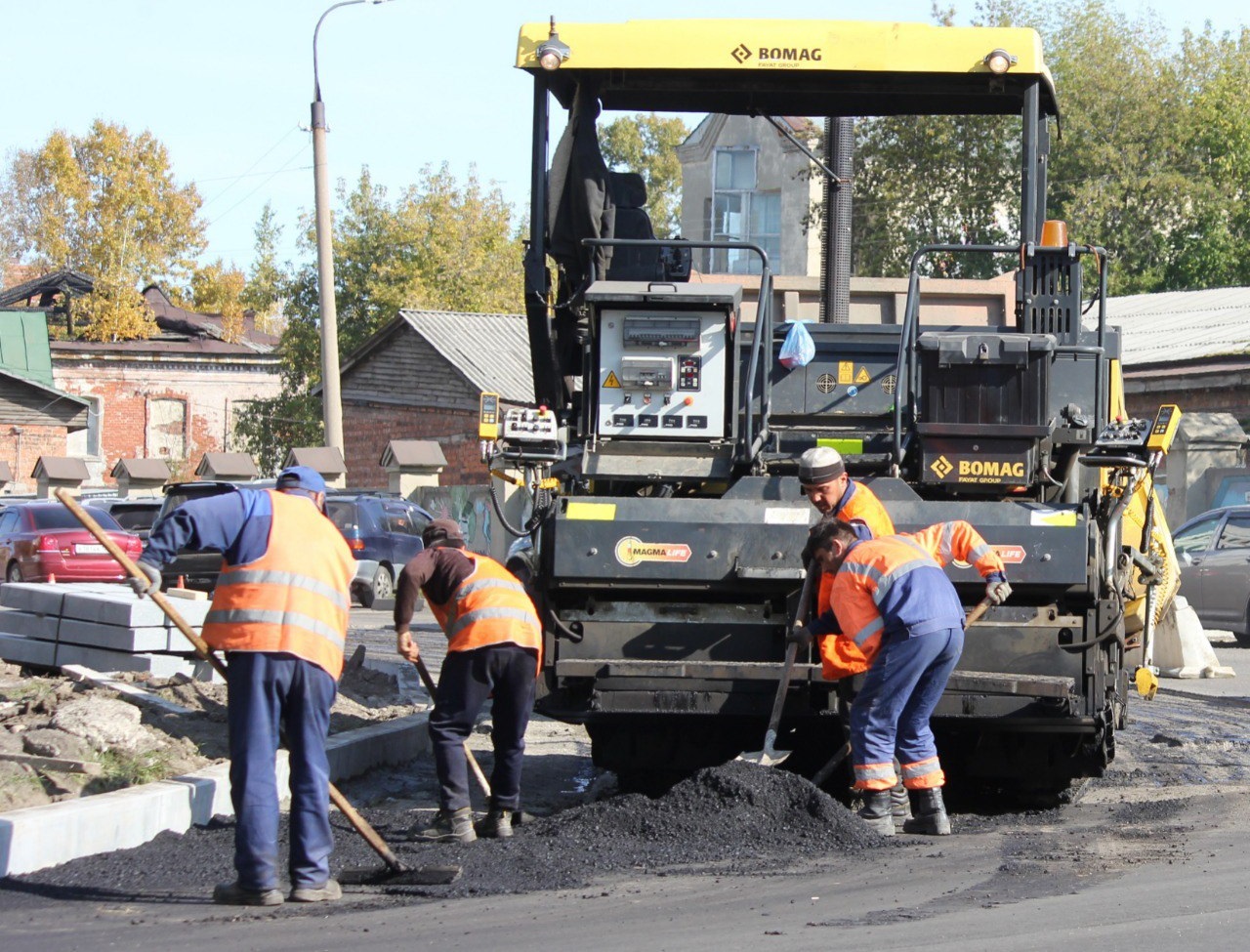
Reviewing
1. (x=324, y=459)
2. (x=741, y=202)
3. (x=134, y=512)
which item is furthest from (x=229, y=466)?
(x=741, y=202)

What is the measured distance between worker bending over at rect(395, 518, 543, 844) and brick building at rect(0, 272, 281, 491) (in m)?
43.3

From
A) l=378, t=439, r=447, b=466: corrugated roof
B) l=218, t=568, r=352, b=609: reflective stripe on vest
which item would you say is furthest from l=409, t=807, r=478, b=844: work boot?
l=378, t=439, r=447, b=466: corrugated roof

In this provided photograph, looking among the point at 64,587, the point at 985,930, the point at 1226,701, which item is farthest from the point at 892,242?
the point at 985,930

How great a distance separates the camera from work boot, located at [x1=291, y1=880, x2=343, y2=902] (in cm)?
577

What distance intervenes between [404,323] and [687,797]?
31503mm

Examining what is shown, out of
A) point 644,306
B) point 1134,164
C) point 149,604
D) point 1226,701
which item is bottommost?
point 1226,701

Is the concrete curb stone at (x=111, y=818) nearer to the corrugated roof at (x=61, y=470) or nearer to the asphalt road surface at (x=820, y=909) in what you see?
the asphalt road surface at (x=820, y=909)

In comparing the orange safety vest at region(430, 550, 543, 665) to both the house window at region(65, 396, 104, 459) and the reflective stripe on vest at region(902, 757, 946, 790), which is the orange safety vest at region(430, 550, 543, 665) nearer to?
the reflective stripe on vest at region(902, 757, 946, 790)

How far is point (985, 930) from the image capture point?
5164 millimetres

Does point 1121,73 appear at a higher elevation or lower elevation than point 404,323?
higher

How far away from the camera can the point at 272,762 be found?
5.85m

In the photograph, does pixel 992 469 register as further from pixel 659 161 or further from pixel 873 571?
pixel 659 161

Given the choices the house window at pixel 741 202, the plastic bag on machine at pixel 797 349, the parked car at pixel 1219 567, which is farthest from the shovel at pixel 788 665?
the parked car at pixel 1219 567

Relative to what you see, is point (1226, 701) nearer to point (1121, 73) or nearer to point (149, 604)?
point (149, 604)
